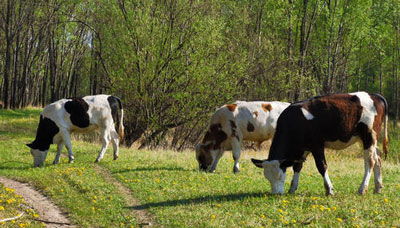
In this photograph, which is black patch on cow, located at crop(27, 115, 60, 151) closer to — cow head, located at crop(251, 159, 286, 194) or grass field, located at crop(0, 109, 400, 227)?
grass field, located at crop(0, 109, 400, 227)

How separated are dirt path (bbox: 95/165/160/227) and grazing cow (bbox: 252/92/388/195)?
297cm

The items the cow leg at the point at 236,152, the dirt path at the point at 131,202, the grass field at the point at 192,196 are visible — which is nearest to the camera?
the grass field at the point at 192,196

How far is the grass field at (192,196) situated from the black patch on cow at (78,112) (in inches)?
59.2

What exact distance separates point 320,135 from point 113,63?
18840 millimetres

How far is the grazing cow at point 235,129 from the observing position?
1619 centimetres

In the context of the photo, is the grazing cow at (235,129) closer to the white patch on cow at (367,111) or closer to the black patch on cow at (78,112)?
the black patch on cow at (78,112)

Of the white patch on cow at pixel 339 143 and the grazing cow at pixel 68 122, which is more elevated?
the white patch on cow at pixel 339 143

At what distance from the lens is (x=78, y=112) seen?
58.2 feet

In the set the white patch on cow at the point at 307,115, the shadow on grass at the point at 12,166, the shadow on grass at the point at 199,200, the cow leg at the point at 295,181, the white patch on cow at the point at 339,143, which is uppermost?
the white patch on cow at the point at 307,115

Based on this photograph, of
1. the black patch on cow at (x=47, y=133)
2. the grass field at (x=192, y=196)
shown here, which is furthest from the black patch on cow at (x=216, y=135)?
the black patch on cow at (x=47, y=133)

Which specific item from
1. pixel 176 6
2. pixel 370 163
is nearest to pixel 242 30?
pixel 176 6

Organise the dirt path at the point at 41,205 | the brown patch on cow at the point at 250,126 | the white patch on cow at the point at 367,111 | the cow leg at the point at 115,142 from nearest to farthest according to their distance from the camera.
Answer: the dirt path at the point at 41,205
the white patch on cow at the point at 367,111
the brown patch on cow at the point at 250,126
the cow leg at the point at 115,142

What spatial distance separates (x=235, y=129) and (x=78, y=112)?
6.02 m

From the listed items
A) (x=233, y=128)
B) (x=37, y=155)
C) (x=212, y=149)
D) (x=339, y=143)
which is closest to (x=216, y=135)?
(x=212, y=149)
